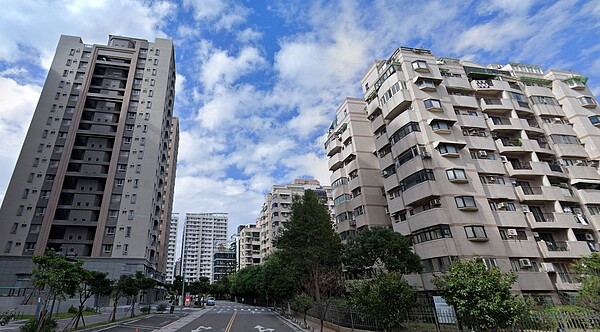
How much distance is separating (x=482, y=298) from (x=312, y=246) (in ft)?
56.3

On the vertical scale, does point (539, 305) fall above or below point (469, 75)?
below

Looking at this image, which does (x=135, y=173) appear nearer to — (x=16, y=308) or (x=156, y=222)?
(x=156, y=222)

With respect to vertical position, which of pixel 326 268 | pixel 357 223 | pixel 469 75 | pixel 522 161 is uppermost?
pixel 469 75

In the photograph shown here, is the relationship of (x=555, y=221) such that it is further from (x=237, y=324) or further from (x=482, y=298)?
(x=237, y=324)

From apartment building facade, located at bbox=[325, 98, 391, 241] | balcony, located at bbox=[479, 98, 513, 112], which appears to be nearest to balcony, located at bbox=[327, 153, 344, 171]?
apartment building facade, located at bbox=[325, 98, 391, 241]

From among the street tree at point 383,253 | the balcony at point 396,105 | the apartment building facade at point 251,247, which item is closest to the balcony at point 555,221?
the street tree at point 383,253

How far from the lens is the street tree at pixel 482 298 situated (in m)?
11.5

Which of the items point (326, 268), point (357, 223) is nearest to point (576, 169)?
point (357, 223)

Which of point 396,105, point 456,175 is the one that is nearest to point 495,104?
point 396,105

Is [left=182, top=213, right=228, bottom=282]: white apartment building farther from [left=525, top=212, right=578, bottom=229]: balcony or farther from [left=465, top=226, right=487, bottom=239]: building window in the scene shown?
[left=525, top=212, right=578, bottom=229]: balcony

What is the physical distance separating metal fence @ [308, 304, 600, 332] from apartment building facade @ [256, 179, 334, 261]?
54.5 m

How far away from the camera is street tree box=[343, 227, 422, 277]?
2433 cm

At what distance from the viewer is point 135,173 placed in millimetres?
51875

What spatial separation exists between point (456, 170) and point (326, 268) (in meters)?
14.9
